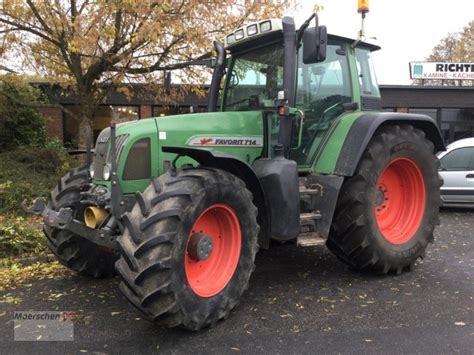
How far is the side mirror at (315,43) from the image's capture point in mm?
4379

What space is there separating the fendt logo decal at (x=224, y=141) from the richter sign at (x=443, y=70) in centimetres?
1981

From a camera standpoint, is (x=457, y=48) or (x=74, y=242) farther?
(x=457, y=48)

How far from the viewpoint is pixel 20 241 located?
21.4ft

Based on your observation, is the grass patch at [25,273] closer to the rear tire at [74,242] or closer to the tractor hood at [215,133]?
the rear tire at [74,242]

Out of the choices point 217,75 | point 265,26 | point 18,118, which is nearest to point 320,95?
point 265,26

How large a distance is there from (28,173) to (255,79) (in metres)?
6.33

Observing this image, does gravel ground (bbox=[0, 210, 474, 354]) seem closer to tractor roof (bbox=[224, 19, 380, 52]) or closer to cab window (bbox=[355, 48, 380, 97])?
cab window (bbox=[355, 48, 380, 97])

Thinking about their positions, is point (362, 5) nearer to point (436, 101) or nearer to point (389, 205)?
point (389, 205)

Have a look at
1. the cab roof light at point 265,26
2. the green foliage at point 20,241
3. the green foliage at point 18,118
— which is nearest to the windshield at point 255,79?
the cab roof light at point 265,26

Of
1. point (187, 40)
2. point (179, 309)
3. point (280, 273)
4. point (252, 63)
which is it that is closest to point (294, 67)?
point (252, 63)

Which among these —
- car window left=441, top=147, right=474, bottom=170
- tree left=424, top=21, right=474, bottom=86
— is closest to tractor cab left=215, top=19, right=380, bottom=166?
car window left=441, top=147, right=474, bottom=170

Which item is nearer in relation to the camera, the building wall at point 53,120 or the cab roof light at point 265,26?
the cab roof light at point 265,26

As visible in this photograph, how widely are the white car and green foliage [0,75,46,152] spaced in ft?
31.4

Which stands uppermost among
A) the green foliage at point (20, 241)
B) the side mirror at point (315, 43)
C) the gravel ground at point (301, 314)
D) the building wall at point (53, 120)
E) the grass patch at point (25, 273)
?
the side mirror at point (315, 43)
